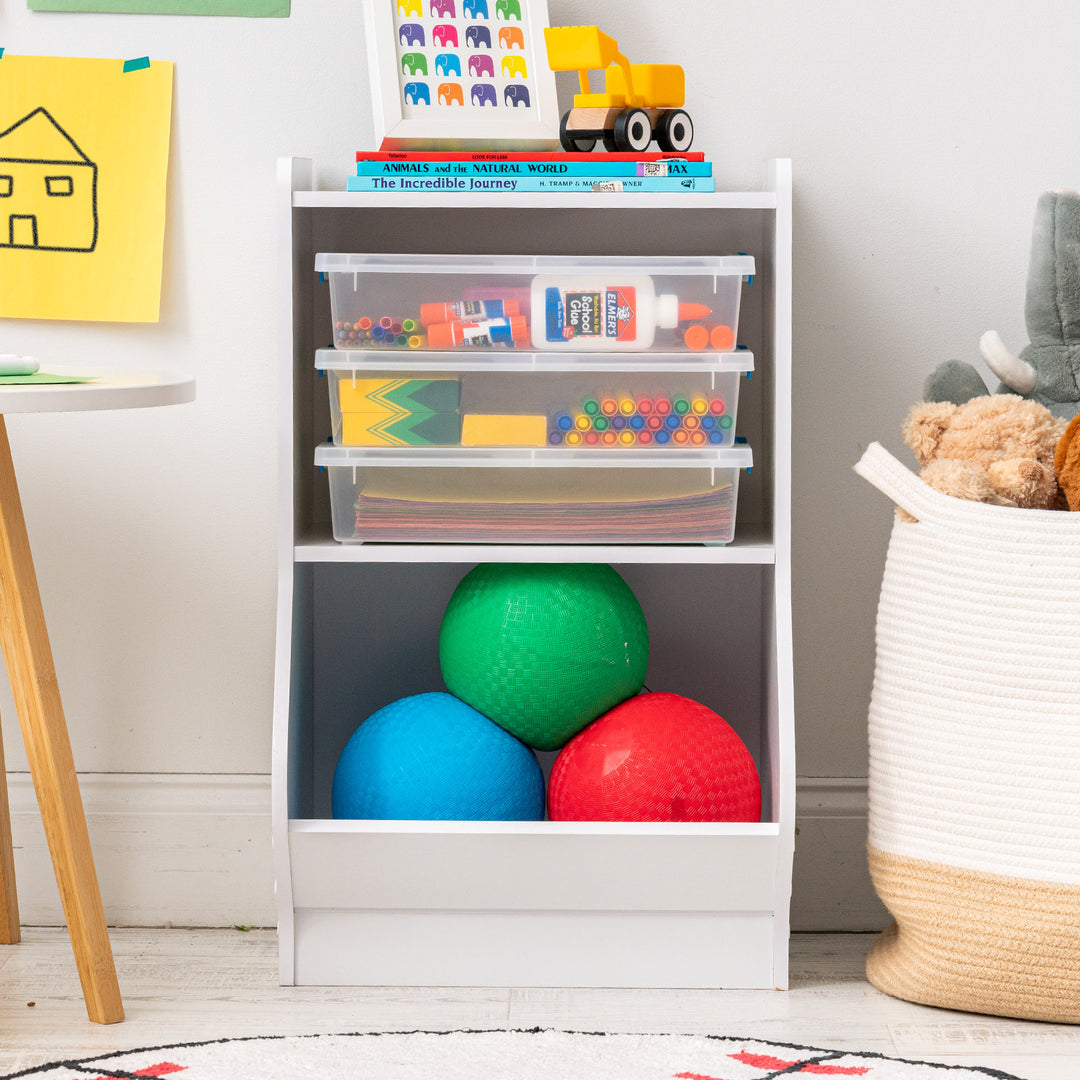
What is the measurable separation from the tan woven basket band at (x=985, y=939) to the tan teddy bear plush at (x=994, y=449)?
1.19 feet

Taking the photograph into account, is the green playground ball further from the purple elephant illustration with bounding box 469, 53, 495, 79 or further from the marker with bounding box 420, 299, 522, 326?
the purple elephant illustration with bounding box 469, 53, 495, 79

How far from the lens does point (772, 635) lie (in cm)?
126

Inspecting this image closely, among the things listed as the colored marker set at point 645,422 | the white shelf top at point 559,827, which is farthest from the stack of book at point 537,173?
the white shelf top at point 559,827

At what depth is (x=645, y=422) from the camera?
3.91 feet

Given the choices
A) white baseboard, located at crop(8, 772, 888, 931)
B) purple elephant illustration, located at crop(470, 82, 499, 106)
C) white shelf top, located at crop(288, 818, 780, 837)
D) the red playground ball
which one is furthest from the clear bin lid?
white baseboard, located at crop(8, 772, 888, 931)

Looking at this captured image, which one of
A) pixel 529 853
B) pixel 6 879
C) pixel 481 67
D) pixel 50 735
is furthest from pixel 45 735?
pixel 481 67

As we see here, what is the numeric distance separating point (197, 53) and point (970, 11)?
0.89 m

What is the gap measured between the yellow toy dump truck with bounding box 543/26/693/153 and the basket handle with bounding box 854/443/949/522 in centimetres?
37

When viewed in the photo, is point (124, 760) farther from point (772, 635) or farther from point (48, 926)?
point (772, 635)

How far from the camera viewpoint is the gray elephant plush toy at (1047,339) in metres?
1.22

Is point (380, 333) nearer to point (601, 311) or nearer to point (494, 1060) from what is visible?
point (601, 311)

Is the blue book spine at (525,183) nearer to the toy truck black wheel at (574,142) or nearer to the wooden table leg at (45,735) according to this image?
the toy truck black wheel at (574,142)

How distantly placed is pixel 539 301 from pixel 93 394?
1.42 ft

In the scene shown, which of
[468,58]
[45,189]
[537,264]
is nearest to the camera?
[537,264]
